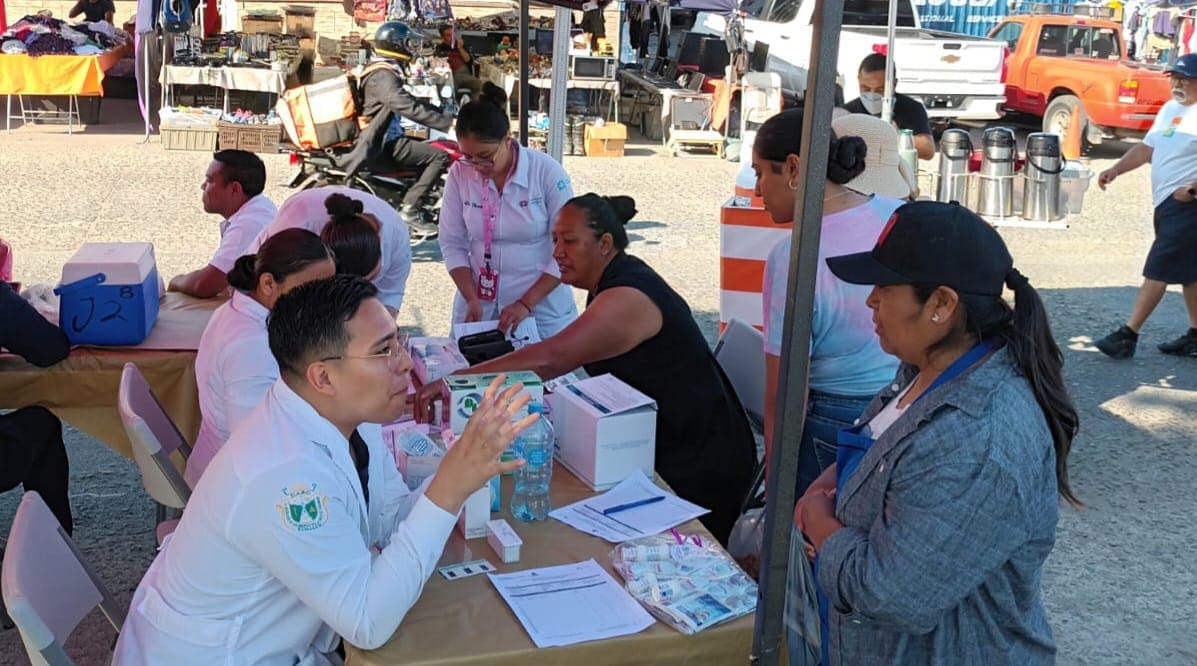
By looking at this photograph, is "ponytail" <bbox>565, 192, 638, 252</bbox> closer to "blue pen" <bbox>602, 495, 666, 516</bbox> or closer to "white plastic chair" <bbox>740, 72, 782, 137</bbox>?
"blue pen" <bbox>602, 495, 666, 516</bbox>

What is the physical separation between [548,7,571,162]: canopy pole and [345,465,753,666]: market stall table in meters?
3.58

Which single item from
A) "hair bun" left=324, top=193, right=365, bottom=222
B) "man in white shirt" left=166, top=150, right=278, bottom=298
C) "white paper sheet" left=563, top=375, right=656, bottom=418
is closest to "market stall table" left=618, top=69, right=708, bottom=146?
"man in white shirt" left=166, top=150, right=278, bottom=298

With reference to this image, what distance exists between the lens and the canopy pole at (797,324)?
85.8 inches

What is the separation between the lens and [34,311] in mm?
3887

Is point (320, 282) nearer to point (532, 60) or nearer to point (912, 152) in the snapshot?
point (912, 152)

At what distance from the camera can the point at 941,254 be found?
2.00 m

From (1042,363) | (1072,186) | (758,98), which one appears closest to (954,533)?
(1042,363)

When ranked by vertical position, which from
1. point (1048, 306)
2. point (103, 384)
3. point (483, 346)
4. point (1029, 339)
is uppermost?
point (1029, 339)

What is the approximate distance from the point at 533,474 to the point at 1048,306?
237 inches

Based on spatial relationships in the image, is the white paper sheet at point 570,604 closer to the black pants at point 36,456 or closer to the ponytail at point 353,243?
the ponytail at point 353,243

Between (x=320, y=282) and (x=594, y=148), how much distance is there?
37.3 feet

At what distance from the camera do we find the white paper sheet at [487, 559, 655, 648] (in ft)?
7.52

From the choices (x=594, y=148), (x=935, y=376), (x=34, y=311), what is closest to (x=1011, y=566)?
(x=935, y=376)

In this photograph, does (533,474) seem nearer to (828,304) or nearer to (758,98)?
(828,304)
